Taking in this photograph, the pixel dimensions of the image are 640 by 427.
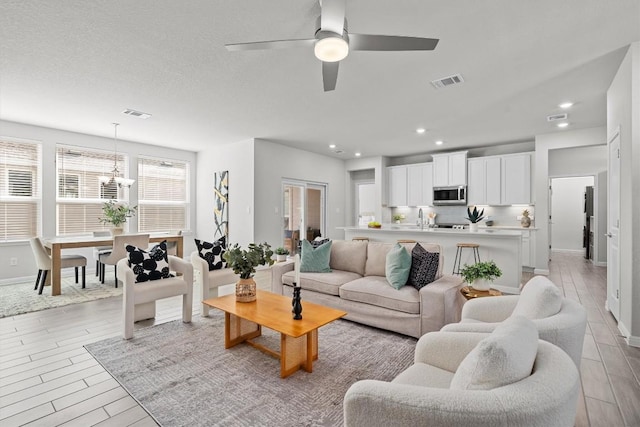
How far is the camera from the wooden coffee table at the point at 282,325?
227 centimetres

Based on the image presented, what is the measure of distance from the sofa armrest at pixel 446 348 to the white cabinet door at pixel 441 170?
21.5 ft

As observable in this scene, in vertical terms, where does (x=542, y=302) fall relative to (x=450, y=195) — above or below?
below

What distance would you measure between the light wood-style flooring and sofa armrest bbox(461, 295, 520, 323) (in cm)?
69

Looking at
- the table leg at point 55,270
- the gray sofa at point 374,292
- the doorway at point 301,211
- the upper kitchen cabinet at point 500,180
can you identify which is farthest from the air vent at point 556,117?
the table leg at point 55,270

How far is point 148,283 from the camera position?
322 cm

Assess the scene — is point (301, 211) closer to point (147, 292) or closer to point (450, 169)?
point (450, 169)

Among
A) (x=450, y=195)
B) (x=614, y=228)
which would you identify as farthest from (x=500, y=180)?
(x=614, y=228)

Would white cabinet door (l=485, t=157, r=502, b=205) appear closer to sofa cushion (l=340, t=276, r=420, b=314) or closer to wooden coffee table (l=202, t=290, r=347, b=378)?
sofa cushion (l=340, t=276, r=420, b=314)

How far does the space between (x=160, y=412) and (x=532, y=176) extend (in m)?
7.38

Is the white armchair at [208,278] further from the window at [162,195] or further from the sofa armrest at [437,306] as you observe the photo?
the window at [162,195]

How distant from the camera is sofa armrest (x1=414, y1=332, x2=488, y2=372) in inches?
60.4

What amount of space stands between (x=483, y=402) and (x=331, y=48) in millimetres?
2070

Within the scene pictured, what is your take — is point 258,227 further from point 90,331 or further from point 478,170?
point 478,170

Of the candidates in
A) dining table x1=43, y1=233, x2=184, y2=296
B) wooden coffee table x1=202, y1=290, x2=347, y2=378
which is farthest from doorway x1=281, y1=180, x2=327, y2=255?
wooden coffee table x1=202, y1=290, x2=347, y2=378
